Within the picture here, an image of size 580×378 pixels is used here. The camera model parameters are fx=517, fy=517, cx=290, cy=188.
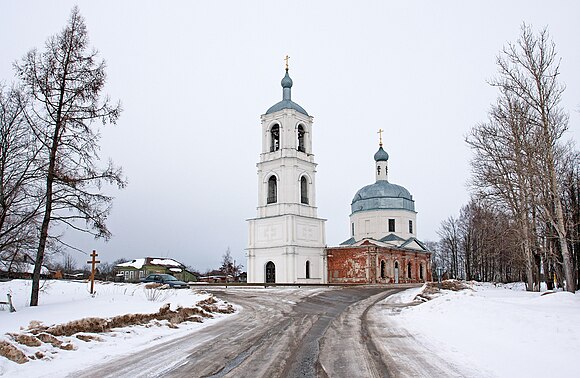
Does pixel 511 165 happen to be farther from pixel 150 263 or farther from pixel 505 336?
pixel 150 263

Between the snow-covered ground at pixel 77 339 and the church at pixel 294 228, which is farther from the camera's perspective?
the church at pixel 294 228

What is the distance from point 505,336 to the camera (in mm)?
11648

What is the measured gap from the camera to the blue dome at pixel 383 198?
65188 millimetres

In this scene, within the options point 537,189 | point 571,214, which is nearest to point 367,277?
point 571,214

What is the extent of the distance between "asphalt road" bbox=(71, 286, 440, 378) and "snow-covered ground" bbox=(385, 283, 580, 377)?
1.33m

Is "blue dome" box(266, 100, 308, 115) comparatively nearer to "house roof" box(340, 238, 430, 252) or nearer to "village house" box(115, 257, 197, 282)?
"house roof" box(340, 238, 430, 252)

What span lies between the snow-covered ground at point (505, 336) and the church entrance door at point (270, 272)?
3500 centimetres

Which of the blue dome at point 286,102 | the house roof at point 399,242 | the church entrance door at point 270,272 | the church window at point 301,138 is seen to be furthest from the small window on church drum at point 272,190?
the house roof at point 399,242

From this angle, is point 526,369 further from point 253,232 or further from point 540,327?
point 253,232

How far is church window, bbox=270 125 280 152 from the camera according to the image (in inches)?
2160

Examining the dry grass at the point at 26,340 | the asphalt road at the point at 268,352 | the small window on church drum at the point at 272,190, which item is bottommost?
the asphalt road at the point at 268,352

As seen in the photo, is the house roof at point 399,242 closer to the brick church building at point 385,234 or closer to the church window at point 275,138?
the brick church building at point 385,234

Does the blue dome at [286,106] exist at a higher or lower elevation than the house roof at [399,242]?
→ higher

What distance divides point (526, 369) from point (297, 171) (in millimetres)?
44835
